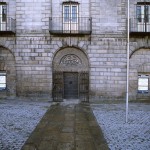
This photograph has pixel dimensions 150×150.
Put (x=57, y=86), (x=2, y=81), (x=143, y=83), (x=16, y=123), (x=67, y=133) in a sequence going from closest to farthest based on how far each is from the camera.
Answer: (x=67, y=133), (x=16, y=123), (x=57, y=86), (x=143, y=83), (x=2, y=81)

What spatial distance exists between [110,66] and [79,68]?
2.23 m

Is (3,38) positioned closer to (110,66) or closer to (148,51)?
(110,66)

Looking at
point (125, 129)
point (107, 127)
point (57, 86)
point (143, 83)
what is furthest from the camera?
point (143, 83)

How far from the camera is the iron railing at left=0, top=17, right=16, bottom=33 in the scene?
19522 millimetres

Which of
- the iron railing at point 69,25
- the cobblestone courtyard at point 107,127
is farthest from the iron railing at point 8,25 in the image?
the cobblestone courtyard at point 107,127

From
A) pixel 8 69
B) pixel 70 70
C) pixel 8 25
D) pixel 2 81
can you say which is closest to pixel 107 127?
pixel 70 70

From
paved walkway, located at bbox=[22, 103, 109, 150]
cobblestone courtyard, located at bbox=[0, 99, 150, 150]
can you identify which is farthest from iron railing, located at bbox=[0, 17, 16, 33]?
paved walkway, located at bbox=[22, 103, 109, 150]

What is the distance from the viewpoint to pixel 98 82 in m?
19.6

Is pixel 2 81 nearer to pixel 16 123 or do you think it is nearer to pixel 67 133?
pixel 16 123

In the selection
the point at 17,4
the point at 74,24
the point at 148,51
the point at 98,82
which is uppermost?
the point at 17,4

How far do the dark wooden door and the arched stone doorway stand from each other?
7 centimetres

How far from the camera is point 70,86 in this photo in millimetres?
20031

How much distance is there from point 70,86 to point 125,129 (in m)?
9.41

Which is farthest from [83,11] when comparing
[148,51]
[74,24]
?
[148,51]
